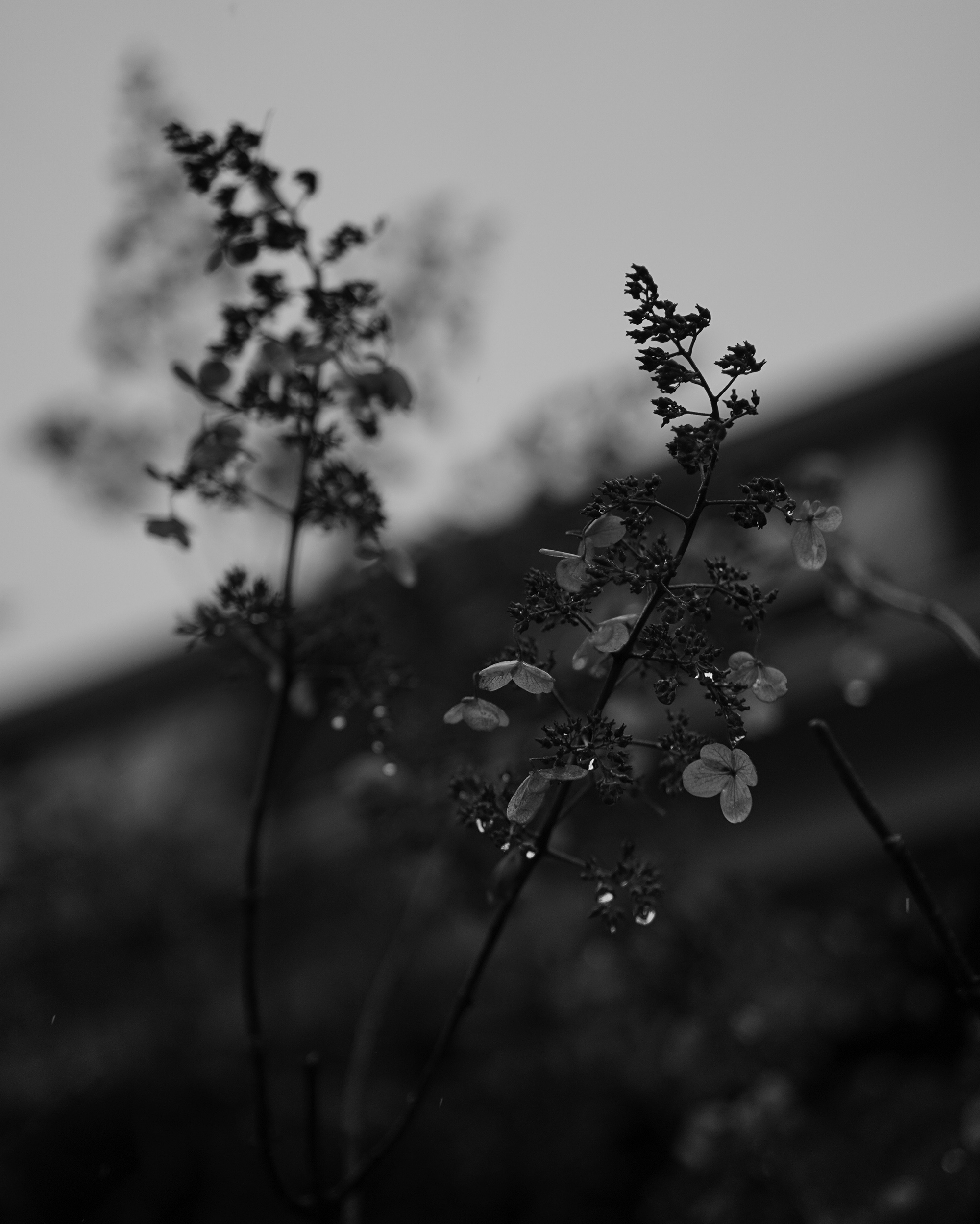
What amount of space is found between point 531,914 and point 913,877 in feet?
16.7

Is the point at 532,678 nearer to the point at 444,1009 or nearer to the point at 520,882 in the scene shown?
the point at 520,882

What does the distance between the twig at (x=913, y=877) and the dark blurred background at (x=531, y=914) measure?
0.27 m

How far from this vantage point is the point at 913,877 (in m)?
1.02

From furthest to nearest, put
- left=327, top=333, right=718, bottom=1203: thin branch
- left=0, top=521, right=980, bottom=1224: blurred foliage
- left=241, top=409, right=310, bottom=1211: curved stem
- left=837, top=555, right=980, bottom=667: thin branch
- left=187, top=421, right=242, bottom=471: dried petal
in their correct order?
left=0, top=521, right=980, bottom=1224: blurred foliage, left=837, top=555, right=980, bottom=667: thin branch, left=187, top=421, right=242, bottom=471: dried petal, left=241, top=409, right=310, bottom=1211: curved stem, left=327, top=333, right=718, bottom=1203: thin branch

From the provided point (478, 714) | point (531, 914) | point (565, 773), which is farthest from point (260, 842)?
point (531, 914)

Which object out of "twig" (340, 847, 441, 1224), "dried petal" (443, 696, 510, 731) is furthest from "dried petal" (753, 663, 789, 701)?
"twig" (340, 847, 441, 1224)

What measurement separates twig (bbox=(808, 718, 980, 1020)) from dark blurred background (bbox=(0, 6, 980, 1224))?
0.88 feet

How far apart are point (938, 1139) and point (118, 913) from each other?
4.51 meters

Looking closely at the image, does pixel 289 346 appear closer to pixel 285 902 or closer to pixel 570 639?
pixel 570 639

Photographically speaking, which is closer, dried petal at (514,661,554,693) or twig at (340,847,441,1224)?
dried petal at (514,661,554,693)

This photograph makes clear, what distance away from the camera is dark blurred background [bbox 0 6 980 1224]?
2490 mm

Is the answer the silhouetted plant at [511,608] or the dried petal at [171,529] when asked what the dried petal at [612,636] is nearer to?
the silhouetted plant at [511,608]

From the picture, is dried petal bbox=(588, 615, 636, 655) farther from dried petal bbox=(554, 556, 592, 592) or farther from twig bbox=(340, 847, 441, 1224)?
twig bbox=(340, 847, 441, 1224)

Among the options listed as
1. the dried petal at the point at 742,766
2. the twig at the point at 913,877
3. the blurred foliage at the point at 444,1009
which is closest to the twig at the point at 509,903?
the dried petal at the point at 742,766
